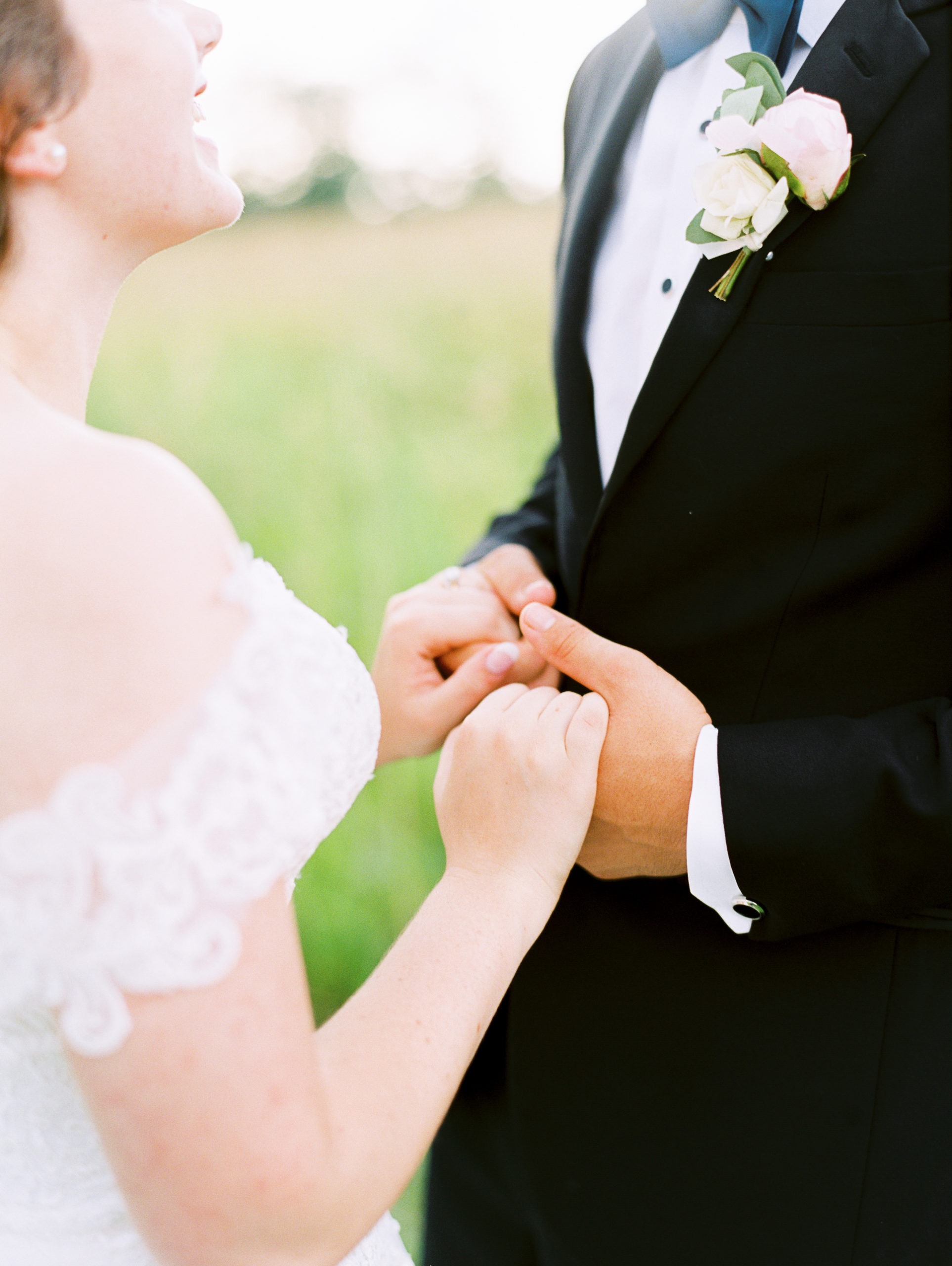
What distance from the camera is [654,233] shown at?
1.49m

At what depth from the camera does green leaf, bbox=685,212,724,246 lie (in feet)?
4.07

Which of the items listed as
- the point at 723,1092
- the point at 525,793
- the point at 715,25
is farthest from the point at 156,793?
the point at 715,25

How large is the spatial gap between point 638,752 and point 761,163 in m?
0.72

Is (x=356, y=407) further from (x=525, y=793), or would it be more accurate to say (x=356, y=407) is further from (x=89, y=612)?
(x=89, y=612)

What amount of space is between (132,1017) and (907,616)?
98cm

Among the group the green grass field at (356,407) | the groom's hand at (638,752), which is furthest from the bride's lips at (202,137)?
the green grass field at (356,407)

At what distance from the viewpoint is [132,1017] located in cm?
81

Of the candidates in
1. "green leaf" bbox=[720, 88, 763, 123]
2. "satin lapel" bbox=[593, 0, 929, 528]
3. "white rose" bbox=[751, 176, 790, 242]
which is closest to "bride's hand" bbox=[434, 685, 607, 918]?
"satin lapel" bbox=[593, 0, 929, 528]

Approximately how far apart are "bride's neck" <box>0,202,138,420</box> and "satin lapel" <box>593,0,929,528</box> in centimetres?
64

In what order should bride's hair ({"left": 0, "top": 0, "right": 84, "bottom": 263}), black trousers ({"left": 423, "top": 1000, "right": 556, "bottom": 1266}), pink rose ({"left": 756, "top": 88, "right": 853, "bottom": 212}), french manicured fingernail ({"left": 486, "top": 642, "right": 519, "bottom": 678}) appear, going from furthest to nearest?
black trousers ({"left": 423, "top": 1000, "right": 556, "bottom": 1266}) → french manicured fingernail ({"left": 486, "top": 642, "right": 519, "bottom": 678}) → pink rose ({"left": 756, "top": 88, "right": 853, "bottom": 212}) → bride's hair ({"left": 0, "top": 0, "right": 84, "bottom": 263})

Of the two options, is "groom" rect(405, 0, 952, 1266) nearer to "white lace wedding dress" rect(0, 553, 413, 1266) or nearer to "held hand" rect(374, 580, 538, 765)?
"held hand" rect(374, 580, 538, 765)

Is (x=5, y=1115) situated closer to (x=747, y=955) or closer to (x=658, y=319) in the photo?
(x=747, y=955)

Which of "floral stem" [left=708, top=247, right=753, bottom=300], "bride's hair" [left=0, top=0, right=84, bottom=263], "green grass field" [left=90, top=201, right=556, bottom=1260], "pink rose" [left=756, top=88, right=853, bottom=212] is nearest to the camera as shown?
"bride's hair" [left=0, top=0, right=84, bottom=263]

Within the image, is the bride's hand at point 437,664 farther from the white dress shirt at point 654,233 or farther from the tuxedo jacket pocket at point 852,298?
the tuxedo jacket pocket at point 852,298
